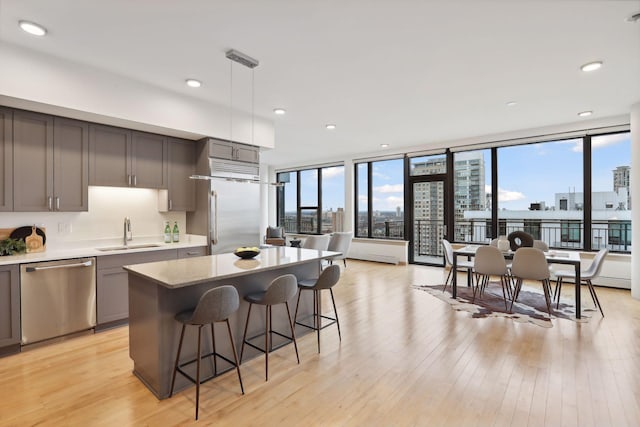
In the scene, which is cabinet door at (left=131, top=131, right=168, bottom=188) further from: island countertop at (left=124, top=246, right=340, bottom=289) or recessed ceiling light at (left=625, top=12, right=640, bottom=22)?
recessed ceiling light at (left=625, top=12, right=640, bottom=22)

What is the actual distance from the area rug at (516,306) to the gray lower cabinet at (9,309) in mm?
4718

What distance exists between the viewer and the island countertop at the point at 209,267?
7.20 feet

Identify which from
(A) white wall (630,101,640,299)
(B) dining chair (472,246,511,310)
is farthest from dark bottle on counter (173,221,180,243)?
(A) white wall (630,101,640,299)

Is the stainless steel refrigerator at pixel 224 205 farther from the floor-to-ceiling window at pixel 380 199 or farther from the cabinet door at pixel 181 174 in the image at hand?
the floor-to-ceiling window at pixel 380 199

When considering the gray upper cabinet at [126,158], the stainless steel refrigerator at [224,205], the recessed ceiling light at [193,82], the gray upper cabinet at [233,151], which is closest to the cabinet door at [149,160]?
the gray upper cabinet at [126,158]

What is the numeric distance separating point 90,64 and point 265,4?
6.75ft

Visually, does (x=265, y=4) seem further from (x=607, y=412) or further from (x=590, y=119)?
(x=590, y=119)

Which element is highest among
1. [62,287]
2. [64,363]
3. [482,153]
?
[482,153]

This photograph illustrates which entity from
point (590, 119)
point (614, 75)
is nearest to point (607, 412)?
point (614, 75)

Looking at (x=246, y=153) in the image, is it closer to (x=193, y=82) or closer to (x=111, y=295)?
(x=193, y=82)

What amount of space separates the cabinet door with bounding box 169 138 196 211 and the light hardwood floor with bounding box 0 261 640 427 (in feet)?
5.59

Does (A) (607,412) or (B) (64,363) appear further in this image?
(B) (64,363)

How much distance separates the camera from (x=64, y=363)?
2.77 m

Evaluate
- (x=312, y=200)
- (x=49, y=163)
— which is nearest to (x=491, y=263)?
(x=49, y=163)
